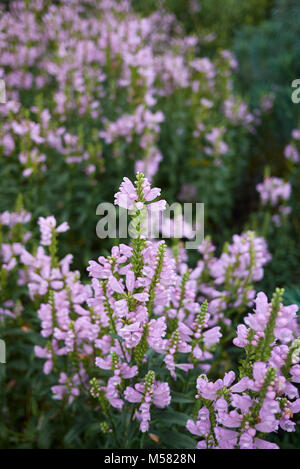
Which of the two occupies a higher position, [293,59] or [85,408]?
[293,59]

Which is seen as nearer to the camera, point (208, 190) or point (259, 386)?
point (259, 386)

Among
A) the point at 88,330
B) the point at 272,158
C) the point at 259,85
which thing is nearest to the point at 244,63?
the point at 259,85

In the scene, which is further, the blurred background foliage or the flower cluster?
the blurred background foliage

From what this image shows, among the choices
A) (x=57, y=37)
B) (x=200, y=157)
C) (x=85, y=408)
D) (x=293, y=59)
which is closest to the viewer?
(x=85, y=408)

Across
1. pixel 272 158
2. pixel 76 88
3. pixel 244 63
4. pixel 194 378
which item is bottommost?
pixel 194 378

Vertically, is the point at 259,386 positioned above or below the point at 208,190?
below

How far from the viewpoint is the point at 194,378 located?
205 centimetres

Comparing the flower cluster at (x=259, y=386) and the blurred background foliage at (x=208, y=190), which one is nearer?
the flower cluster at (x=259, y=386)

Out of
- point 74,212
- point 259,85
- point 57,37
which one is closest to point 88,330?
point 74,212

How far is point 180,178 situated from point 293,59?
3380mm

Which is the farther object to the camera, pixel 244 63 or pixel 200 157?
pixel 244 63

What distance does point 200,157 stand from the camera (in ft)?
15.6

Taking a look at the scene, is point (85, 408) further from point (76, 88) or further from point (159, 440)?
point (76, 88)

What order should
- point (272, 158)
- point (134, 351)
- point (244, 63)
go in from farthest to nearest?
point (244, 63) < point (272, 158) < point (134, 351)
